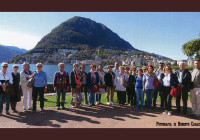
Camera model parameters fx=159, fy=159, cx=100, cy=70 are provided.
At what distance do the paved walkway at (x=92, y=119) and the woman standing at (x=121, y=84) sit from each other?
1.11 metres

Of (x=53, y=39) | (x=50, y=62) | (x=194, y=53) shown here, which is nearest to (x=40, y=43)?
(x=53, y=39)

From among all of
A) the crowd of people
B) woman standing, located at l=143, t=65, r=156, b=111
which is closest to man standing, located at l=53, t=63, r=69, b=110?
the crowd of people

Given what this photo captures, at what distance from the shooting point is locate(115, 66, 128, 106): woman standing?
7.28 meters

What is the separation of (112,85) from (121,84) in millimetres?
419

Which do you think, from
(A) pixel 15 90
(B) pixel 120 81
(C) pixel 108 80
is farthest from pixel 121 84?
(A) pixel 15 90

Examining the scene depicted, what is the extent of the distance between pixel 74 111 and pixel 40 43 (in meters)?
197

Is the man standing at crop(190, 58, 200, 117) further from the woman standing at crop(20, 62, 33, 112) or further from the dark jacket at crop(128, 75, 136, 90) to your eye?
the woman standing at crop(20, 62, 33, 112)

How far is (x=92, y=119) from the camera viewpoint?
210 inches

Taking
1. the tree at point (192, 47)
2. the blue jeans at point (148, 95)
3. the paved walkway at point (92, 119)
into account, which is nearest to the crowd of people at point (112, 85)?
the blue jeans at point (148, 95)

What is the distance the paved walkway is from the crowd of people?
0.55m

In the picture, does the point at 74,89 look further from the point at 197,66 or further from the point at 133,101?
the point at 197,66

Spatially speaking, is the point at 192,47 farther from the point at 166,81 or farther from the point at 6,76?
the point at 6,76

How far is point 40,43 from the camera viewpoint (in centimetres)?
18788

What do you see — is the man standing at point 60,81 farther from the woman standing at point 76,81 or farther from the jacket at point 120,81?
the jacket at point 120,81
